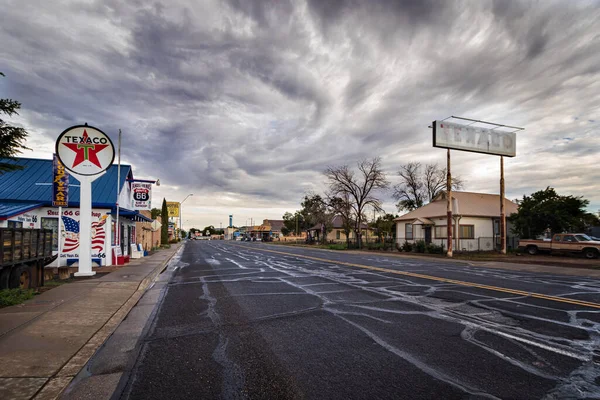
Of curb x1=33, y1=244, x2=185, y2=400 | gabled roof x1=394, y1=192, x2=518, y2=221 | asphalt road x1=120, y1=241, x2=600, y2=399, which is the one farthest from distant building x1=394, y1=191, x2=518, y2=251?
curb x1=33, y1=244, x2=185, y2=400

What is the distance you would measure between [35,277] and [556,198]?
113 feet

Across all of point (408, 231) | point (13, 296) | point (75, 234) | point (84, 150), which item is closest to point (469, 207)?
point (408, 231)

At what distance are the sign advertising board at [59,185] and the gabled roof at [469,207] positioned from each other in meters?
31.2

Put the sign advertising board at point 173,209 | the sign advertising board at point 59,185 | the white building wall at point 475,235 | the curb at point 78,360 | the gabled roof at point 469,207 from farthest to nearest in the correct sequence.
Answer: the sign advertising board at point 173,209 < the gabled roof at point 469,207 < the white building wall at point 475,235 < the sign advertising board at point 59,185 < the curb at point 78,360

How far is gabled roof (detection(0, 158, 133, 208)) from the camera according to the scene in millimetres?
18453

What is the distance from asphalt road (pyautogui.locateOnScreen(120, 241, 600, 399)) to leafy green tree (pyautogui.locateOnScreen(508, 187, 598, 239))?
920 inches

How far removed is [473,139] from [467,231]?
33.3 ft

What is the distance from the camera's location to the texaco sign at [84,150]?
14.8 metres

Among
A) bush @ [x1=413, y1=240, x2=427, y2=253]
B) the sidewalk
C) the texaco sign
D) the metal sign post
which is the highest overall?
the metal sign post

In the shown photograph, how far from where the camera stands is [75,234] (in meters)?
18.5

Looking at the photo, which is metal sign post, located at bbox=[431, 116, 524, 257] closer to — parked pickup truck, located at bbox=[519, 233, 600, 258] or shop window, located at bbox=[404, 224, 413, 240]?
parked pickup truck, located at bbox=[519, 233, 600, 258]

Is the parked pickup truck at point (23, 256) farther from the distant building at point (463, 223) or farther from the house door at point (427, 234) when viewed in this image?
the house door at point (427, 234)

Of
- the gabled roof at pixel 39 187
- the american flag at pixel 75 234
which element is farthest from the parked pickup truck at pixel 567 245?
the american flag at pixel 75 234

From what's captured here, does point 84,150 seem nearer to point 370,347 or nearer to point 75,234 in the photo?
point 75,234
